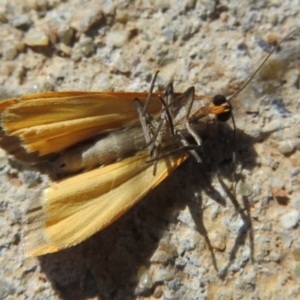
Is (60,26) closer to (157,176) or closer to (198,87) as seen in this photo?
(198,87)

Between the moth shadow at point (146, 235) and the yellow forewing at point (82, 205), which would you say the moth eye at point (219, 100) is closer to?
the moth shadow at point (146, 235)

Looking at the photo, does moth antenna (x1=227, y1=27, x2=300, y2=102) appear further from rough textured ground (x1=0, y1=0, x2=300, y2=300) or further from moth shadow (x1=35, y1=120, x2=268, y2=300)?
moth shadow (x1=35, y1=120, x2=268, y2=300)

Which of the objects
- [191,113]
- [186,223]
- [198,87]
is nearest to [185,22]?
[198,87]

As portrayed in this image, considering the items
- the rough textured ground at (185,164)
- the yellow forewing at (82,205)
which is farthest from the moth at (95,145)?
the rough textured ground at (185,164)

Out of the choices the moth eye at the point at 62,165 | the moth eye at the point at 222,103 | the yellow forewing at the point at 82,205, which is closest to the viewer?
the yellow forewing at the point at 82,205

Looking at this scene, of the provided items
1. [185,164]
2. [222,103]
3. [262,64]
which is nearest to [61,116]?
[185,164]

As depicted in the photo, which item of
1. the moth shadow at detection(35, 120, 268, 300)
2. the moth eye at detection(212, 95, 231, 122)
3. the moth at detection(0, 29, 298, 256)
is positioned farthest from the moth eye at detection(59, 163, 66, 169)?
the moth eye at detection(212, 95, 231, 122)
